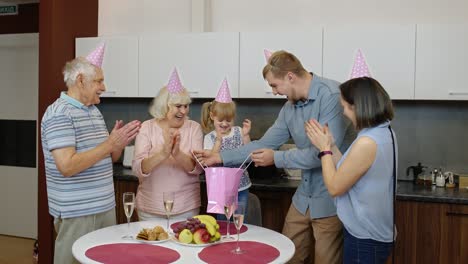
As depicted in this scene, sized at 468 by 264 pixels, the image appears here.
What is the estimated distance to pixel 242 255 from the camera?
2098 millimetres

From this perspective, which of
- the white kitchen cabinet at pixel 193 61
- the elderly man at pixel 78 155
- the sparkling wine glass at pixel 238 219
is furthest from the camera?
the white kitchen cabinet at pixel 193 61

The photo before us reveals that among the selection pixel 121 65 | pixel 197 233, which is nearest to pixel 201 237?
pixel 197 233

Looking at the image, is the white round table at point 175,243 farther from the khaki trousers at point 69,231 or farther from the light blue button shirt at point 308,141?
the light blue button shirt at point 308,141

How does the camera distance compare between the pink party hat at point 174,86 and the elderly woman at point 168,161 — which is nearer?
the elderly woman at point 168,161

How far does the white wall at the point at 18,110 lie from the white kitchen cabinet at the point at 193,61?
177 centimetres

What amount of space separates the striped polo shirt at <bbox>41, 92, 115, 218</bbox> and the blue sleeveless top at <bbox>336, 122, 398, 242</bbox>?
4.05 ft

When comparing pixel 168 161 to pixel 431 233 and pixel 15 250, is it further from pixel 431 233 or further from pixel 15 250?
pixel 15 250

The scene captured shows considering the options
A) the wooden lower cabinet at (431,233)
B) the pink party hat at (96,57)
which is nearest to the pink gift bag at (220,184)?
the pink party hat at (96,57)

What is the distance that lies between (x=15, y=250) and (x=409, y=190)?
369cm

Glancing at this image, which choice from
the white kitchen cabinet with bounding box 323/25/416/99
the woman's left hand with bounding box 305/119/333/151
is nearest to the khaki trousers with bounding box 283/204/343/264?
the woman's left hand with bounding box 305/119/333/151

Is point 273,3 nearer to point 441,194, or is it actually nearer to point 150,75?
point 150,75

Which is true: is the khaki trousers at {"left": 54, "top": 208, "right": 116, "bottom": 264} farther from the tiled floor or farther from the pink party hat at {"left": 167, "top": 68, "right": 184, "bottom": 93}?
the tiled floor

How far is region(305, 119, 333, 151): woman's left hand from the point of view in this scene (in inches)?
94.8

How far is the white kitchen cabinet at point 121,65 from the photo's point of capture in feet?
13.9
